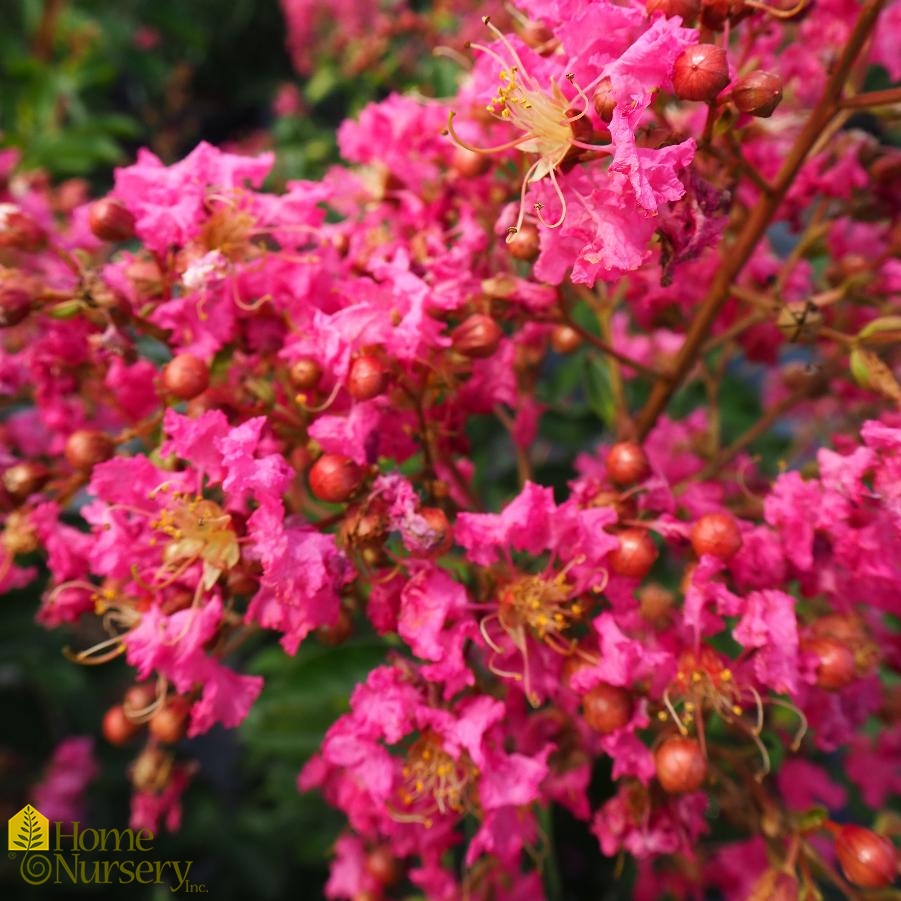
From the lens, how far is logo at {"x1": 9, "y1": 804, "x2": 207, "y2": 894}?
116 centimetres

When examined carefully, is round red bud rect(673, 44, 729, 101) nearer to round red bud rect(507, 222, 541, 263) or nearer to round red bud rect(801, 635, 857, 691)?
round red bud rect(507, 222, 541, 263)

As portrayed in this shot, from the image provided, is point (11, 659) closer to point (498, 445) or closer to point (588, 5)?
point (498, 445)

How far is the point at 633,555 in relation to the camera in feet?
2.96

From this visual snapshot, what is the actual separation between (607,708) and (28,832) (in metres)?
0.84

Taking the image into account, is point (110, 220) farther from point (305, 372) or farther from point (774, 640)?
point (774, 640)

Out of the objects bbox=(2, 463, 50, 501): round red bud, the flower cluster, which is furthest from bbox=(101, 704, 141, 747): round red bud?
bbox=(2, 463, 50, 501): round red bud

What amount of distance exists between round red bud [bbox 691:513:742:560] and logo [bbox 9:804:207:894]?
875 mm

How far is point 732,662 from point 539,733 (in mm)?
252

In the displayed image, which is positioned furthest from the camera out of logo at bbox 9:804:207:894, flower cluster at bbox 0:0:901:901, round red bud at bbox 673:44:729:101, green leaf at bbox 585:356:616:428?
green leaf at bbox 585:356:616:428

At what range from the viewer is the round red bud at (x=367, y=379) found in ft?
2.85

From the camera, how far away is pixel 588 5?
757 millimetres

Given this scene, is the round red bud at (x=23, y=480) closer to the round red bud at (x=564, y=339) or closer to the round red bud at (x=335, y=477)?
the round red bud at (x=335, y=477)

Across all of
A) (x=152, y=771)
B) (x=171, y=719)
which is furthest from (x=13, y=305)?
(x=152, y=771)

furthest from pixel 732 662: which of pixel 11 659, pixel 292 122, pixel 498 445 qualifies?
pixel 292 122
